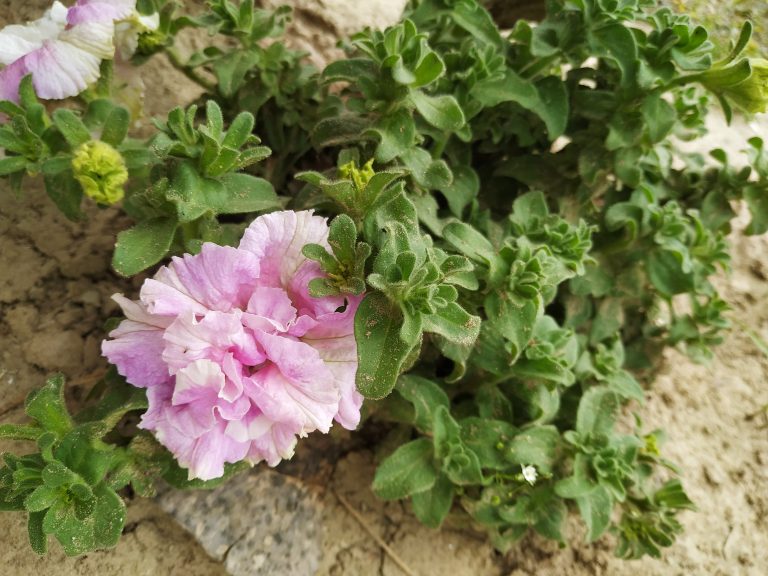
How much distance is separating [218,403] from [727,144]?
10.6ft

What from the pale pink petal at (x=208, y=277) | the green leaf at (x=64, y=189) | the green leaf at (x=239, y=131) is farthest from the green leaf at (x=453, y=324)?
the green leaf at (x=64, y=189)

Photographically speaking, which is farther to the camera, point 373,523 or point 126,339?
point 373,523

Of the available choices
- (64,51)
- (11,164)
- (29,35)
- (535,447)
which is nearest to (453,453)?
(535,447)

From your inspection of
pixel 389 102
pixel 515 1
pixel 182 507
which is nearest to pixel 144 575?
pixel 182 507

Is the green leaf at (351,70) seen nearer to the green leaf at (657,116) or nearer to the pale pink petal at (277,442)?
the green leaf at (657,116)

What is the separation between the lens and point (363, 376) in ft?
4.23

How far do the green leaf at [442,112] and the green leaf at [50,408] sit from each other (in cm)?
115

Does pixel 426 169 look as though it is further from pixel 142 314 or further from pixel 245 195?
pixel 142 314

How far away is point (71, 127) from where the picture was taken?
1.59 metres

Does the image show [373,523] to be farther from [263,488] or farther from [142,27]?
[142,27]

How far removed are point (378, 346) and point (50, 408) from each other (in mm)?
788

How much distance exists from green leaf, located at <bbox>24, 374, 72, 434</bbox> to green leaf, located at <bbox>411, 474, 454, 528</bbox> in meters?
1.03

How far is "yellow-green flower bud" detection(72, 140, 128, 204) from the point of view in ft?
5.06

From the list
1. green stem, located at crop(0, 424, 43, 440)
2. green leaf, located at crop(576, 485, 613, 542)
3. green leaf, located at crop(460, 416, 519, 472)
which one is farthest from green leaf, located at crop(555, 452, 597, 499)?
green stem, located at crop(0, 424, 43, 440)
